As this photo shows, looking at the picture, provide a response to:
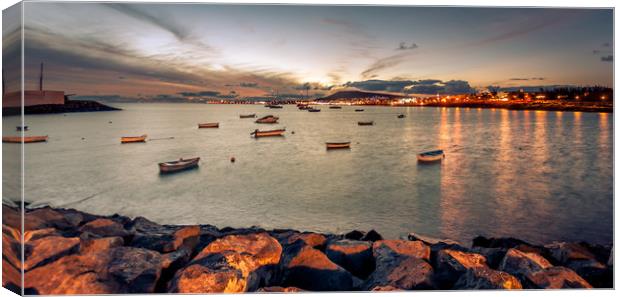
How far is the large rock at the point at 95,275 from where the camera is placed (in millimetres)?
2652

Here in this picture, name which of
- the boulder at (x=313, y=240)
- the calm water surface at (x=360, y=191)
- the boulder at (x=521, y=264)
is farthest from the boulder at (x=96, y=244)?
the boulder at (x=521, y=264)

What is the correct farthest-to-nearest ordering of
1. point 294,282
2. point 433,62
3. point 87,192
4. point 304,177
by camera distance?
point 304,177, point 87,192, point 433,62, point 294,282

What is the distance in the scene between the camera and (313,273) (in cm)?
286

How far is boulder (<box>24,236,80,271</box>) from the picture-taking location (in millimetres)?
2848

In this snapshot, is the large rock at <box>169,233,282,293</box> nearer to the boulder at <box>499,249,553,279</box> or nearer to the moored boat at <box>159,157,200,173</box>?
the boulder at <box>499,249,553,279</box>

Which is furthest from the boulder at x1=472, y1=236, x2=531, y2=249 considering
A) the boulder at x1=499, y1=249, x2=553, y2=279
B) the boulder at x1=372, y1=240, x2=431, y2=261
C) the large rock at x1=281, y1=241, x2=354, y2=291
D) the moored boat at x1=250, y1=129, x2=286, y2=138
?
the moored boat at x1=250, y1=129, x2=286, y2=138

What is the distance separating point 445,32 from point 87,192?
6.07 metres

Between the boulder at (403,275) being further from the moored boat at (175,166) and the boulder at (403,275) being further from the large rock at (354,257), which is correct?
the moored boat at (175,166)

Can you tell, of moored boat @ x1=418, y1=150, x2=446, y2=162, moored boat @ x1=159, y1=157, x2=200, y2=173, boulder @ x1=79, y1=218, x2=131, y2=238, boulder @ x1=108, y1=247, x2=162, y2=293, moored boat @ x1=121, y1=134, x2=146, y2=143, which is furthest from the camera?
moored boat @ x1=121, y1=134, x2=146, y2=143

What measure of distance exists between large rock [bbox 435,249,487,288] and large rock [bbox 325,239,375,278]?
1.70 ft

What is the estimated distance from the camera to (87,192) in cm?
672

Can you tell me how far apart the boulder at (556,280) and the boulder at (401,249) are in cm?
73

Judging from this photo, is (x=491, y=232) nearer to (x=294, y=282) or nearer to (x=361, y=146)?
(x=294, y=282)

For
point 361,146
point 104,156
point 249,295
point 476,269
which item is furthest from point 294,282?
point 104,156
